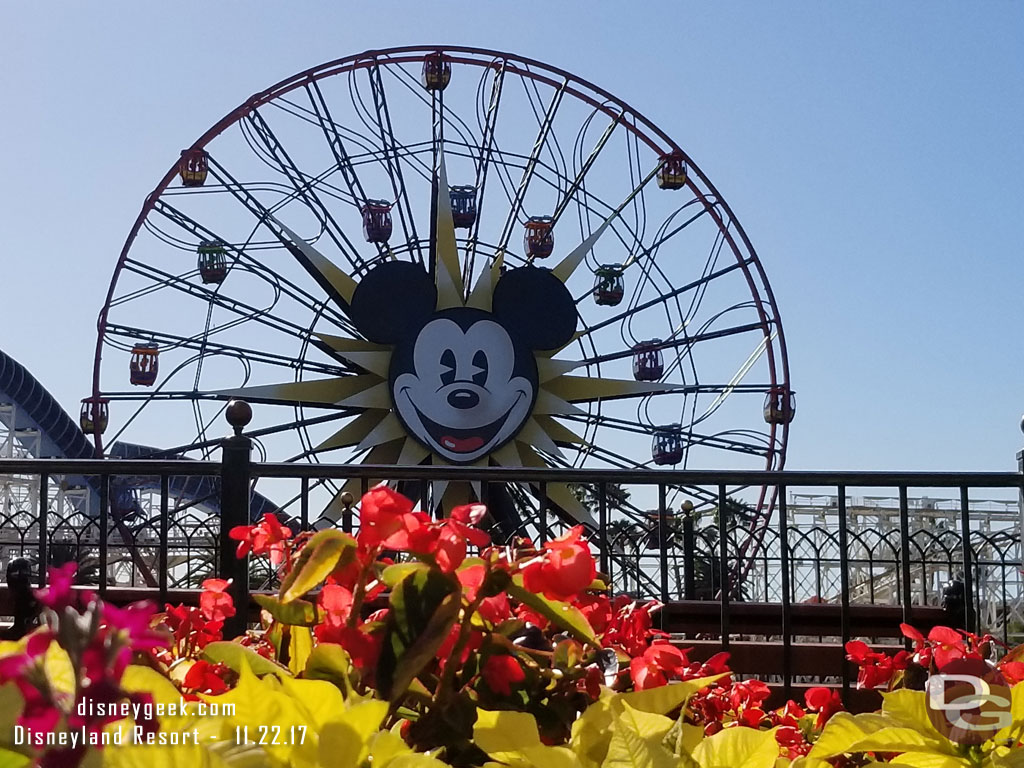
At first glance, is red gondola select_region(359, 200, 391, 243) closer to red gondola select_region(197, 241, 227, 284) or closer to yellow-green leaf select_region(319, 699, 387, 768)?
red gondola select_region(197, 241, 227, 284)

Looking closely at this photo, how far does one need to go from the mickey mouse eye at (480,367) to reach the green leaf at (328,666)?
453 inches

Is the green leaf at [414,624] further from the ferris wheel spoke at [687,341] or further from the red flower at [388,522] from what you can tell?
the ferris wheel spoke at [687,341]

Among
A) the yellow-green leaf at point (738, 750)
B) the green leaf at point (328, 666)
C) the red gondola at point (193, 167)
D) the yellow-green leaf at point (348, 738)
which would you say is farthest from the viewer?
the red gondola at point (193, 167)

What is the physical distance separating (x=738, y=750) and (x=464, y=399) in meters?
11.5

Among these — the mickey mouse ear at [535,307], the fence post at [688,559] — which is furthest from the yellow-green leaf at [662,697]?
the mickey mouse ear at [535,307]

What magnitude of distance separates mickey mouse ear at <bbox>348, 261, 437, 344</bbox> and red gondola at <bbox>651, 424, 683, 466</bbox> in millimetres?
3224

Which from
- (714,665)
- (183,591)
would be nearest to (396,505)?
(714,665)

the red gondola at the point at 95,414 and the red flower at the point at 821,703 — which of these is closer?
the red flower at the point at 821,703

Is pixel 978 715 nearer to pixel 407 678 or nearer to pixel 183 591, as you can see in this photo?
pixel 407 678

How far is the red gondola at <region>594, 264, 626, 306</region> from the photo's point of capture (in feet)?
44.4

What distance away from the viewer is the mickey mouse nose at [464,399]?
12262mm

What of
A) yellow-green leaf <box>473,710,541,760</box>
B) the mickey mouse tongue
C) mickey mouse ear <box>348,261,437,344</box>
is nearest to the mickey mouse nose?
the mickey mouse tongue

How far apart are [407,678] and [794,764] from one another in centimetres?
32

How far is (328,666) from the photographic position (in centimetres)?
94
